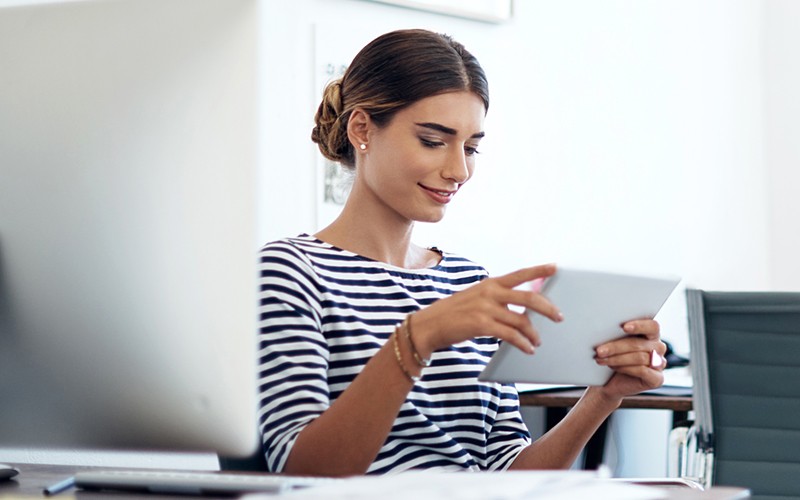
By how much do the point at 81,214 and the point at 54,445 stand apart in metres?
0.20

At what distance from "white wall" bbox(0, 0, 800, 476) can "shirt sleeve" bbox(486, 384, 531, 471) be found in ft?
3.38

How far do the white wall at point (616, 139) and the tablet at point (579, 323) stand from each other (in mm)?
1269

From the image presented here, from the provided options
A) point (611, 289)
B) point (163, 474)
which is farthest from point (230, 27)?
point (611, 289)

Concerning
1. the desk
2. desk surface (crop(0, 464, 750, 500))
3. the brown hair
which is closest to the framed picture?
the desk

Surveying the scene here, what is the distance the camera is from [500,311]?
105 centimetres

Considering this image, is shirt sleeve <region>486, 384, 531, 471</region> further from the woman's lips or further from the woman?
A: the woman's lips

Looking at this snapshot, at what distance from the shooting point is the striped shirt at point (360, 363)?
4.04 feet

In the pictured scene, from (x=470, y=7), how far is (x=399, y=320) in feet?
5.47

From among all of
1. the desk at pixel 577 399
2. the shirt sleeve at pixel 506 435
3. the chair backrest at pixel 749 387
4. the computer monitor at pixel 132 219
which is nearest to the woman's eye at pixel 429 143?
the shirt sleeve at pixel 506 435

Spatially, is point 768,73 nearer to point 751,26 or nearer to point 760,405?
point 751,26

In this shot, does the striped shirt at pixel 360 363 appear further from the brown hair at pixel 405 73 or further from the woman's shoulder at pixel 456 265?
the brown hair at pixel 405 73


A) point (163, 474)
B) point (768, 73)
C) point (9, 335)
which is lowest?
point (163, 474)

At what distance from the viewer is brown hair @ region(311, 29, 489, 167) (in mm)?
1459

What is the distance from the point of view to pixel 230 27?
Answer: 78cm
